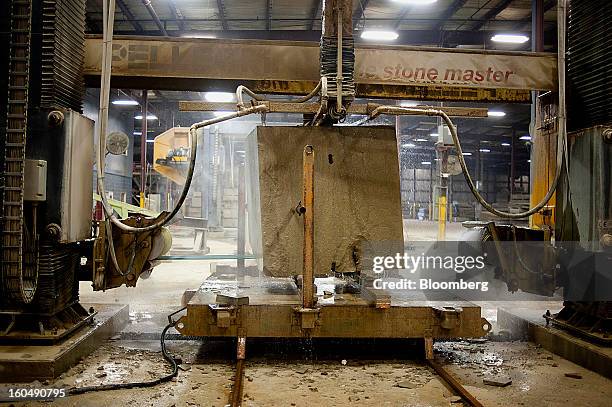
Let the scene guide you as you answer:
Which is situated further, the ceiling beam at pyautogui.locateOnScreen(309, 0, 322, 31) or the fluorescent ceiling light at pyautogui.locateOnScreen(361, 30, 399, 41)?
the fluorescent ceiling light at pyautogui.locateOnScreen(361, 30, 399, 41)

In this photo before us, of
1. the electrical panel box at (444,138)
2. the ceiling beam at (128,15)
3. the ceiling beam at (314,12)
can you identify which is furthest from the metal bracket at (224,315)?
the ceiling beam at (128,15)

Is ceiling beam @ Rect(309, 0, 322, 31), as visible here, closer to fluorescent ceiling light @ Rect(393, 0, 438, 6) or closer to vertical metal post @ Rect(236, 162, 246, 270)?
fluorescent ceiling light @ Rect(393, 0, 438, 6)

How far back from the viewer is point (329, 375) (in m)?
4.07

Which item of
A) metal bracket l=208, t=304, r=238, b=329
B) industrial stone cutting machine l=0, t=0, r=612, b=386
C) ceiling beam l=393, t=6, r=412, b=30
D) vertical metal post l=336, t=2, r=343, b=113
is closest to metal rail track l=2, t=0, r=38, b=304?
industrial stone cutting machine l=0, t=0, r=612, b=386

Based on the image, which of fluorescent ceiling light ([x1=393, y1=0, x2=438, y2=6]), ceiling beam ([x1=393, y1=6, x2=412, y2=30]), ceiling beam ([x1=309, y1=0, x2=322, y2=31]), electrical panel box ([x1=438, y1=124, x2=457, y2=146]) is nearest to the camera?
fluorescent ceiling light ([x1=393, y1=0, x2=438, y2=6])

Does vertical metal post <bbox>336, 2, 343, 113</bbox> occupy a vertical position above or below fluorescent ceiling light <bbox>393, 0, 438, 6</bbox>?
below

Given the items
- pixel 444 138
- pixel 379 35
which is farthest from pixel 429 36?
pixel 444 138

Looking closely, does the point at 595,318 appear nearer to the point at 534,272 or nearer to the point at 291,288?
the point at 534,272

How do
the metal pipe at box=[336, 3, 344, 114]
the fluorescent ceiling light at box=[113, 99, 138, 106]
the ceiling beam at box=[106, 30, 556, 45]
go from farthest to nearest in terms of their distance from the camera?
the fluorescent ceiling light at box=[113, 99, 138, 106] → the ceiling beam at box=[106, 30, 556, 45] → the metal pipe at box=[336, 3, 344, 114]

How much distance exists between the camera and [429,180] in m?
36.6

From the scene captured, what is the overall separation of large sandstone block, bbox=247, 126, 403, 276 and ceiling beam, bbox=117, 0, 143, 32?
9.65 metres

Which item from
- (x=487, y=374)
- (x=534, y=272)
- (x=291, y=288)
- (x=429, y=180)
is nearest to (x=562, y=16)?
(x=534, y=272)

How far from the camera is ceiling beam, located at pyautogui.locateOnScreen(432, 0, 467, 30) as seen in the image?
40.3 ft

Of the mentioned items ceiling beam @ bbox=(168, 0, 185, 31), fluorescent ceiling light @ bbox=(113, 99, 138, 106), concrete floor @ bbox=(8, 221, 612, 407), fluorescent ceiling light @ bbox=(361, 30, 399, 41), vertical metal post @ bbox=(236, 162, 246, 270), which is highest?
ceiling beam @ bbox=(168, 0, 185, 31)
